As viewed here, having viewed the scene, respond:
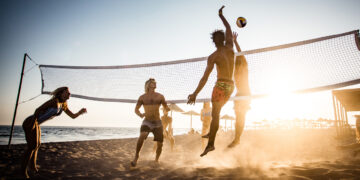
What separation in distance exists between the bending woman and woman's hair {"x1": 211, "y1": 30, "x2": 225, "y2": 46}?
3.16 metres

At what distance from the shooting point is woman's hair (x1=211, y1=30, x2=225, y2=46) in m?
3.59

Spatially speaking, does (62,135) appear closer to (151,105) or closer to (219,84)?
(151,105)

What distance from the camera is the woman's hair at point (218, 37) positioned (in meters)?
3.59

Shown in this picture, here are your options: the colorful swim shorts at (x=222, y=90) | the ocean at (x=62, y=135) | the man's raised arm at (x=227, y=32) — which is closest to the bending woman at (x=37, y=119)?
the colorful swim shorts at (x=222, y=90)

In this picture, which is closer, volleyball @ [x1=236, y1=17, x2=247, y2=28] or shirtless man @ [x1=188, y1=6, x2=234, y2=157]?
shirtless man @ [x1=188, y1=6, x2=234, y2=157]

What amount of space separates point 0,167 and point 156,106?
3724 millimetres

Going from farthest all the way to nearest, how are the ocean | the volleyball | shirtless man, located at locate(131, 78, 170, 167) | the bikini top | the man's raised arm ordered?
1. the ocean
2. shirtless man, located at locate(131, 78, 170, 167)
3. the volleyball
4. the man's raised arm
5. the bikini top

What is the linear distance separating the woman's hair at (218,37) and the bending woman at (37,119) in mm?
3156

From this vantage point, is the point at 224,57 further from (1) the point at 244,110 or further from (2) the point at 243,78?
(1) the point at 244,110

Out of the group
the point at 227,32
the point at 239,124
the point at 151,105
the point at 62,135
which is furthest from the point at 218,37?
the point at 62,135

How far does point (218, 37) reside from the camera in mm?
3602

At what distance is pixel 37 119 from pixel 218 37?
12.1ft

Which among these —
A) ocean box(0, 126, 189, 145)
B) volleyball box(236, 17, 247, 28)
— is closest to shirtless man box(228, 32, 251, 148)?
volleyball box(236, 17, 247, 28)

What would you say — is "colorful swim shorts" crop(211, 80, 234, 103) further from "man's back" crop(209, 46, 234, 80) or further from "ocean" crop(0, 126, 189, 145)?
"ocean" crop(0, 126, 189, 145)
